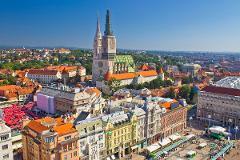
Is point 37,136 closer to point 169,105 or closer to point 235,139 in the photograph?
point 169,105

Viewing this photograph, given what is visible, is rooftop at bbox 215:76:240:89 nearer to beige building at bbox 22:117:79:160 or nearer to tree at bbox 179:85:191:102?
tree at bbox 179:85:191:102

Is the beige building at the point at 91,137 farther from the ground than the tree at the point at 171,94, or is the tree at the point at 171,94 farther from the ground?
the beige building at the point at 91,137

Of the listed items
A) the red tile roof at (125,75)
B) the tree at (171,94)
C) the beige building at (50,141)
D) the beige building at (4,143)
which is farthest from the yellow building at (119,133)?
the red tile roof at (125,75)

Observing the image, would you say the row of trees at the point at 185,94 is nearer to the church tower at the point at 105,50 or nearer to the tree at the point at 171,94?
the tree at the point at 171,94

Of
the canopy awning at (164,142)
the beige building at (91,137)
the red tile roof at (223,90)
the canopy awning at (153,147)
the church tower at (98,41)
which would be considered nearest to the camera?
the beige building at (91,137)

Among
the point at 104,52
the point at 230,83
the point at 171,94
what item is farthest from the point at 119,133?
the point at 104,52

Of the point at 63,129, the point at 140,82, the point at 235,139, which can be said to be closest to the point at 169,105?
the point at 235,139

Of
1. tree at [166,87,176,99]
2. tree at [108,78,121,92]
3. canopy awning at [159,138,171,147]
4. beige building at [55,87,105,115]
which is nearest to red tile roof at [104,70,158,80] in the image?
tree at [108,78,121,92]
